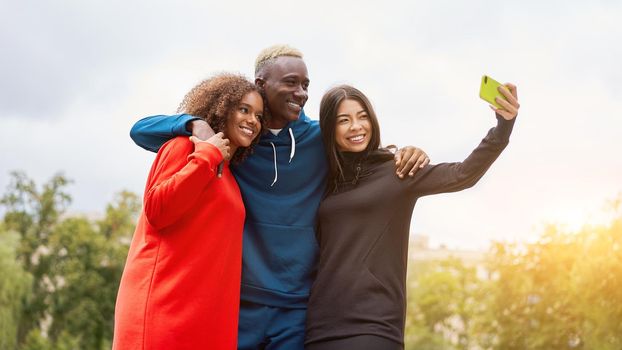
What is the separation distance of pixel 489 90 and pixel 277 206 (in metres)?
1.32

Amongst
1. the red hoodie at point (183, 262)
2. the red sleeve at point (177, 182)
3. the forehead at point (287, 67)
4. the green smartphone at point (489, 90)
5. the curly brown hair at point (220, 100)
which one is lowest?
the red hoodie at point (183, 262)

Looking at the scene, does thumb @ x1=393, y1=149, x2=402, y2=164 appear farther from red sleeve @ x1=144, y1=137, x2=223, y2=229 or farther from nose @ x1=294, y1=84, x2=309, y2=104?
red sleeve @ x1=144, y1=137, x2=223, y2=229

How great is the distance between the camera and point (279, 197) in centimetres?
458

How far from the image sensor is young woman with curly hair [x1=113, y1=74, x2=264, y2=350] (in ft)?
12.9

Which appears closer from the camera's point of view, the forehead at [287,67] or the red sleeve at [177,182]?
the red sleeve at [177,182]

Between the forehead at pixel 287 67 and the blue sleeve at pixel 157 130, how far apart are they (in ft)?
2.17

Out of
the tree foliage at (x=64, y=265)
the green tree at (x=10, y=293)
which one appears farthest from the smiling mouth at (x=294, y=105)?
the tree foliage at (x=64, y=265)

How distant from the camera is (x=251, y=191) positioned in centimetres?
457

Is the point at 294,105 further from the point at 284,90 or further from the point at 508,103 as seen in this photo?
the point at 508,103

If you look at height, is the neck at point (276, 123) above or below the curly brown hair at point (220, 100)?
below

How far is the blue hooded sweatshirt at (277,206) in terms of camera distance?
174 inches

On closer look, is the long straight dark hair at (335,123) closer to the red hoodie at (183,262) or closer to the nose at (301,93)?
the nose at (301,93)

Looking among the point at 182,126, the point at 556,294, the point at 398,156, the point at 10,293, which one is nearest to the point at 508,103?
the point at 398,156

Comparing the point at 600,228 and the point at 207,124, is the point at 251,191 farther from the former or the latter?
the point at 600,228
